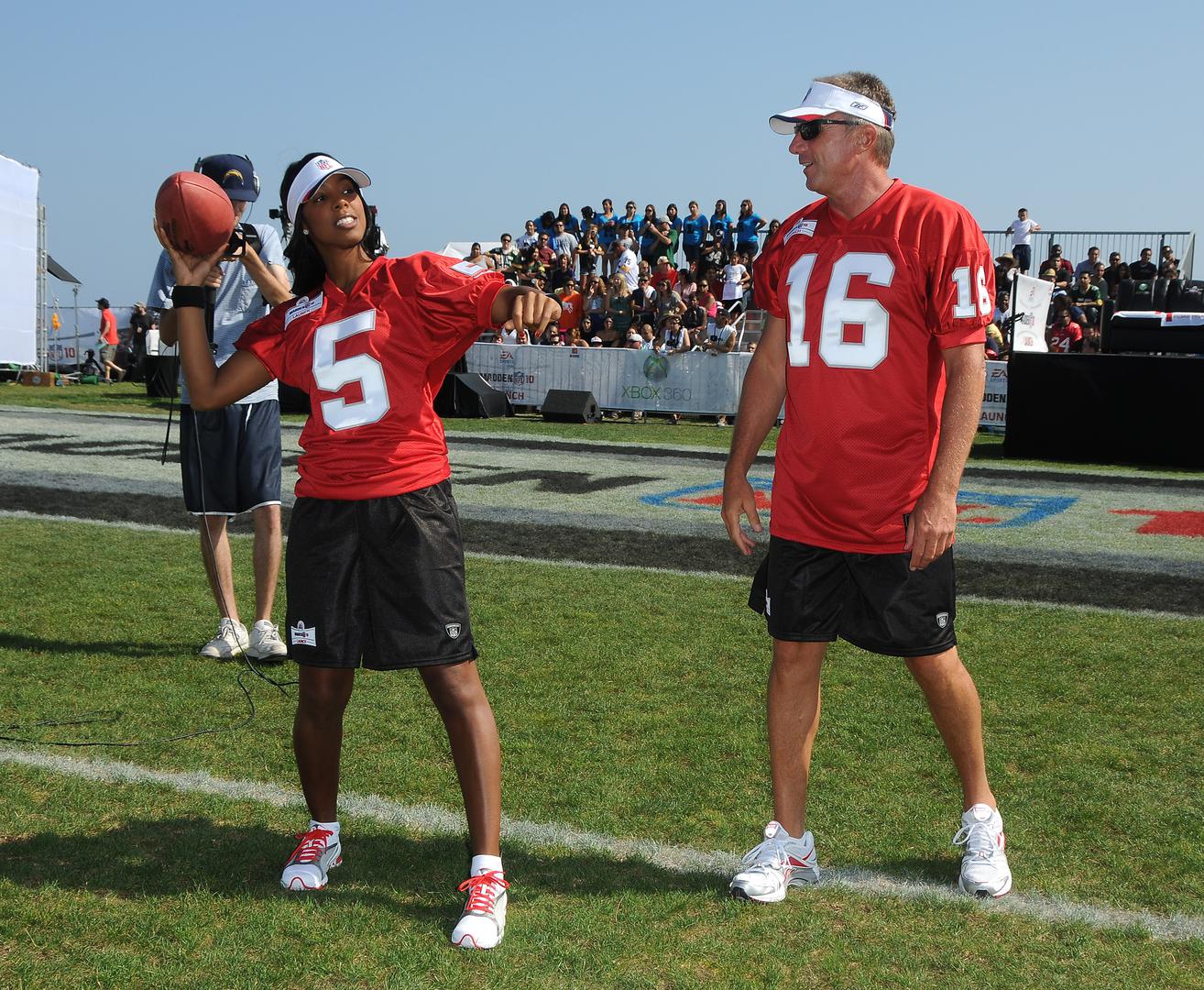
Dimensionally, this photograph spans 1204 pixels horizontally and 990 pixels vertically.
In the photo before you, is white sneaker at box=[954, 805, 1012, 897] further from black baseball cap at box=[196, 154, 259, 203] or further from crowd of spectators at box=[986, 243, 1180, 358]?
crowd of spectators at box=[986, 243, 1180, 358]

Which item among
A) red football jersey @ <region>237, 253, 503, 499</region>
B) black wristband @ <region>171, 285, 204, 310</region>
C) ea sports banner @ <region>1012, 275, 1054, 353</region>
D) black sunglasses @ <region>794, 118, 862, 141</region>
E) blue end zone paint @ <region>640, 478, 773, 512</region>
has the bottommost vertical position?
blue end zone paint @ <region>640, 478, 773, 512</region>

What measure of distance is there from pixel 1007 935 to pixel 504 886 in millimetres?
1176

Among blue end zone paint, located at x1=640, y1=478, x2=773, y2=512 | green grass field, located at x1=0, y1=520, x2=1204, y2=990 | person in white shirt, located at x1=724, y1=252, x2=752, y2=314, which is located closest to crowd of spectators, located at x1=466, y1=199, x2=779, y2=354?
person in white shirt, located at x1=724, y1=252, x2=752, y2=314

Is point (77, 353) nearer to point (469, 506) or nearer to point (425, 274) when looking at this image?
point (469, 506)

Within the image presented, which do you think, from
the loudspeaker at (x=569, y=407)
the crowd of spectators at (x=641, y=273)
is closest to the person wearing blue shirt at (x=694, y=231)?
the crowd of spectators at (x=641, y=273)

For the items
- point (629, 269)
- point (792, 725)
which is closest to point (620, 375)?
point (629, 269)

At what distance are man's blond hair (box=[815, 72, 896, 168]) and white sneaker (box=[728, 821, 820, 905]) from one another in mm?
1704

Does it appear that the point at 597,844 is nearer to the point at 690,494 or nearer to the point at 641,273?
the point at 690,494

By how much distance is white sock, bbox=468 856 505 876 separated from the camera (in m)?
3.04

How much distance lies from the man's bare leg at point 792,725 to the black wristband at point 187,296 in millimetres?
1716

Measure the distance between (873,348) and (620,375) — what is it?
17293 mm

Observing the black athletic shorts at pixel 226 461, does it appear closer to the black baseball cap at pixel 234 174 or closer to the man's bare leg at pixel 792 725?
the black baseball cap at pixel 234 174

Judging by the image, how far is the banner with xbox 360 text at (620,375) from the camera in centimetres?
1958

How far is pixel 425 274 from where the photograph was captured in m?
3.13
